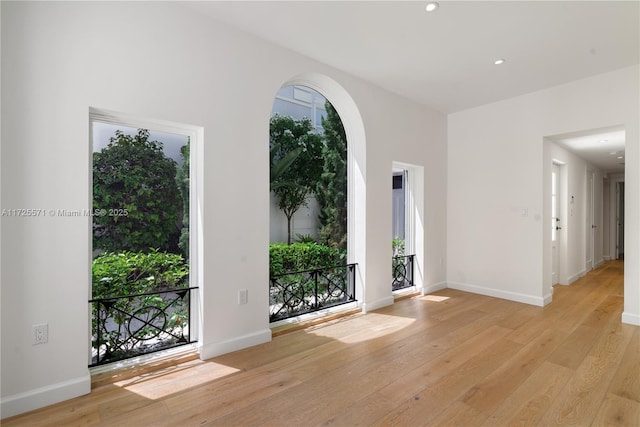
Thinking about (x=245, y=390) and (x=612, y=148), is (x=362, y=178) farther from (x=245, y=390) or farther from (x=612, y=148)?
(x=612, y=148)

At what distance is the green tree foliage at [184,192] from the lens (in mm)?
2752

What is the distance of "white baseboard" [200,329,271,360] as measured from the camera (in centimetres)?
270

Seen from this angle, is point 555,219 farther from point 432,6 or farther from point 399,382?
point 399,382

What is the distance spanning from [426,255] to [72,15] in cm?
460

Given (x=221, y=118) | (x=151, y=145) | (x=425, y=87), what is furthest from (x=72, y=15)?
(x=425, y=87)

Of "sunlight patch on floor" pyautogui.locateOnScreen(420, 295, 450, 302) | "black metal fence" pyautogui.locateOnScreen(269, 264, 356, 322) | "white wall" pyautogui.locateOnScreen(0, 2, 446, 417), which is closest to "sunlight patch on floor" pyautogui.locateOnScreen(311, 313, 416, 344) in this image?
"black metal fence" pyautogui.locateOnScreen(269, 264, 356, 322)

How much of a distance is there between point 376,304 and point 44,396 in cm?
314

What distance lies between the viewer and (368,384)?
232cm

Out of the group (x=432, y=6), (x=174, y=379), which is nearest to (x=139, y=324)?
(x=174, y=379)

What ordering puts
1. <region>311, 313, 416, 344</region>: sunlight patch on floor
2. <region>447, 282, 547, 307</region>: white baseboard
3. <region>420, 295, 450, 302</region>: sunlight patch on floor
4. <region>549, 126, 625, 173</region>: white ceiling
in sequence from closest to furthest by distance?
<region>311, 313, 416, 344</region>: sunlight patch on floor
<region>549, 126, 625, 173</region>: white ceiling
<region>447, 282, 547, 307</region>: white baseboard
<region>420, 295, 450, 302</region>: sunlight patch on floor

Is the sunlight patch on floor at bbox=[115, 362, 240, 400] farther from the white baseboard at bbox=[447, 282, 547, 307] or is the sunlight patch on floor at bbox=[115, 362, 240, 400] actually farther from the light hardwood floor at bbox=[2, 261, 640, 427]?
the white baseboard at bbox=[447, 282, 547, 307]

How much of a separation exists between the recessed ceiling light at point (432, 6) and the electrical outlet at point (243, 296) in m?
2.73

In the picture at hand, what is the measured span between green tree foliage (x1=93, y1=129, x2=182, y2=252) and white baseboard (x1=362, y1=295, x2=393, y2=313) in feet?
7.45

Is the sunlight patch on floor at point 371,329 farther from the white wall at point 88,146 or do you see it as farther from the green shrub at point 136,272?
the green shrub at point 136,272
